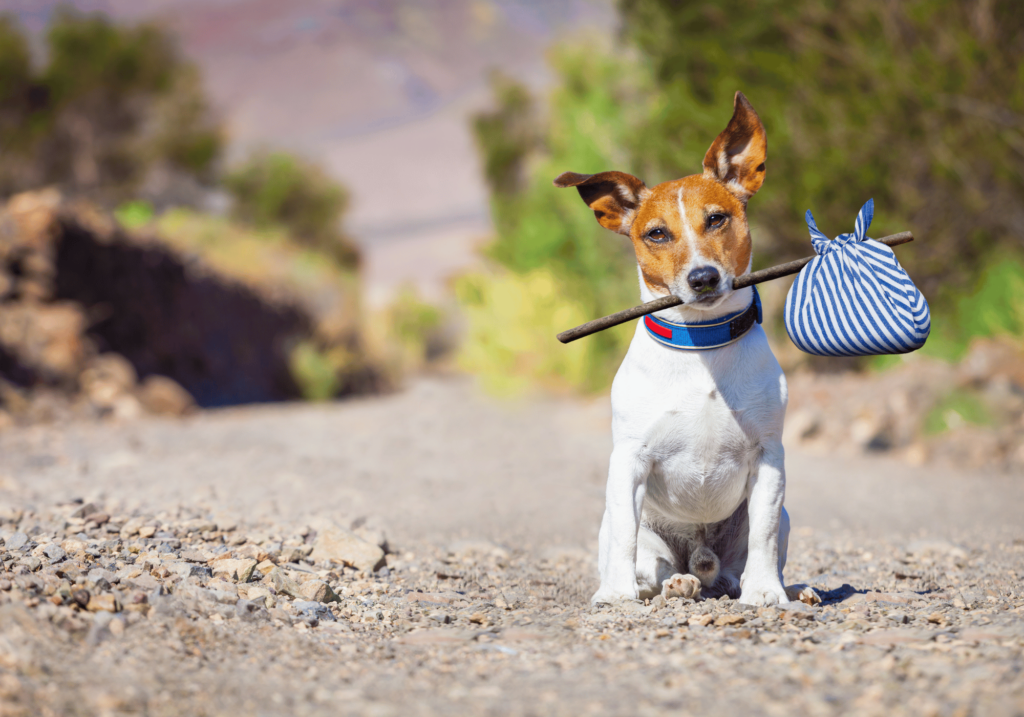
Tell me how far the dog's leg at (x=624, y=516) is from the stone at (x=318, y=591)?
1.00m

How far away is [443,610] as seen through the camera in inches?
120

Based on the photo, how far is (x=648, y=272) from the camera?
2904 millimetres

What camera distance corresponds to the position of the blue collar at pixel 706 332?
2.82 metres

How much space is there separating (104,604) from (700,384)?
2082 mm

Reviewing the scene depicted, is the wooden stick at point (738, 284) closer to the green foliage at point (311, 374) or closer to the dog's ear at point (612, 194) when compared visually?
the dog's ear at point (612, 194)

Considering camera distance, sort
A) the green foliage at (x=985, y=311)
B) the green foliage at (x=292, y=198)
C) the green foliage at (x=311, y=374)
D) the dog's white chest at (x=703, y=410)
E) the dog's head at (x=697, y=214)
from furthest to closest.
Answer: the green foliage at (x=292, y=198)
the green foliage at (x=311, y=374)
the green foliage at (x=985, y=311)
the dog's white chest at (x=703, y=410)
the dog's head at (x=697, y=214)

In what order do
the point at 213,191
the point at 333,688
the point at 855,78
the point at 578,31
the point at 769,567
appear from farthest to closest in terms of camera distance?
the point at 213,191 → the point at 578,31 → the point at 855,78 → the point at 769,567 → the point at 333,688

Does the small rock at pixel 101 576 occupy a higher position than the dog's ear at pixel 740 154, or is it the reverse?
the dog's ear at pixel 740 154

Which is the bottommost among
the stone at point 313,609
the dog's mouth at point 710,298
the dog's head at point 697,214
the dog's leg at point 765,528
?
the stone at point 313,609

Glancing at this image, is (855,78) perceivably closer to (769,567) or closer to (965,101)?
(965,101)

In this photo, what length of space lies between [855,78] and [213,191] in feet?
87.0

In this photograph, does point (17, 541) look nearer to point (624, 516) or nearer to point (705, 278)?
point (624, 516)

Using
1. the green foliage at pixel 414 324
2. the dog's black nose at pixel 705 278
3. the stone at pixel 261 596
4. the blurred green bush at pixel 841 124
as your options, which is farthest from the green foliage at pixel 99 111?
the dog's black nose at pixel 705 278

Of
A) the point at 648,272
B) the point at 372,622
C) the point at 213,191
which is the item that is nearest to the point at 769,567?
the point at 648,272
